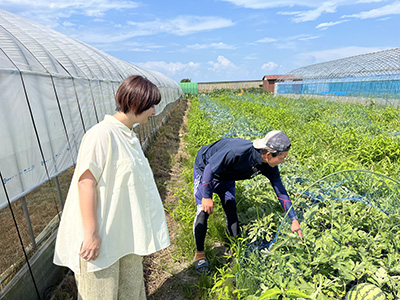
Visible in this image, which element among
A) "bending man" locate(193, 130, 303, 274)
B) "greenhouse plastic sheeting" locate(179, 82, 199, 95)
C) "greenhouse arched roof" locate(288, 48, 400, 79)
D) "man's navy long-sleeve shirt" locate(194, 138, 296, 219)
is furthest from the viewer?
"greenhouse plastic sheeting" locate(179, 82, 199, 95)

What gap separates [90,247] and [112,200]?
24 cm

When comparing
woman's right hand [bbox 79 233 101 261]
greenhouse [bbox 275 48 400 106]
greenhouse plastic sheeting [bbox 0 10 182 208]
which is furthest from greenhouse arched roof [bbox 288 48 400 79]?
woman's right hand [bbox 79 233 101 261]

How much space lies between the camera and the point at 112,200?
1313 mm

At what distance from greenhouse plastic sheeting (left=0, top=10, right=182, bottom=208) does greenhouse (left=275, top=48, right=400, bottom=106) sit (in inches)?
526

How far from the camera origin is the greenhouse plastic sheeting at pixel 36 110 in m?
2.00

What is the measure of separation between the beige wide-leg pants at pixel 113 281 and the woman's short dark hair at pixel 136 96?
2.66 feet

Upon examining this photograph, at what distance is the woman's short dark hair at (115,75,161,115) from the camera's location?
4.38ft

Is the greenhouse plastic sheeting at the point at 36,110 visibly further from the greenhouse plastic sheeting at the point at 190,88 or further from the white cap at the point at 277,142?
the greenhouse plastic sheeting at the point at 190,88

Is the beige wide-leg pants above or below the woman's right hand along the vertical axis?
below

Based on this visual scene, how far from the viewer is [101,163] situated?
4.11 ft

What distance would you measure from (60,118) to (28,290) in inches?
67.2

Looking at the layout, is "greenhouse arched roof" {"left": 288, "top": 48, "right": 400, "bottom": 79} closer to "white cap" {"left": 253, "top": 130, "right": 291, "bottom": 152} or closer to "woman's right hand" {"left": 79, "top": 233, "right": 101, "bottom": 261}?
"white cap" {"left": 253, "top": 130, "right": 291, "bottom": 152}

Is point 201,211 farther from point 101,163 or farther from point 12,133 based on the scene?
point 12,133

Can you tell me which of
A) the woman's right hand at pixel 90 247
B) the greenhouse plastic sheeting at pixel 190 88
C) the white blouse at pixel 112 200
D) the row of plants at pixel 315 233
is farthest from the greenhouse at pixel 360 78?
the greenhouse plastic sheeting at pixel 190 88
